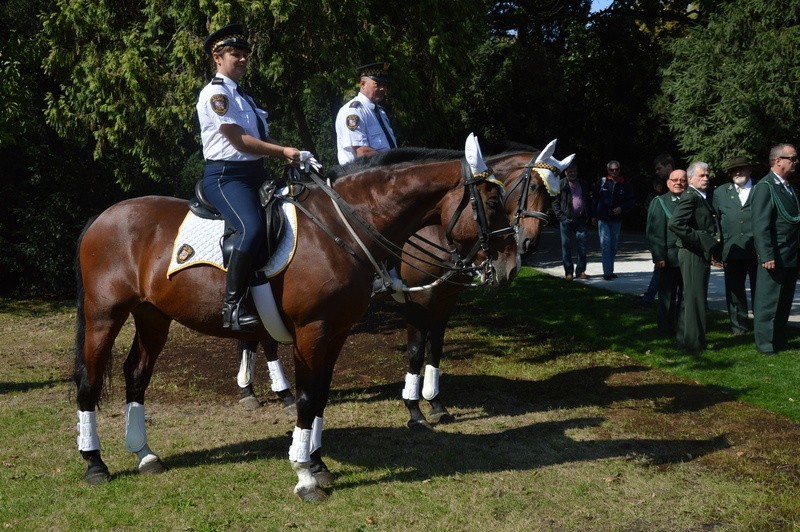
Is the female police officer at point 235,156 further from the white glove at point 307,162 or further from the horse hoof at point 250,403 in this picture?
the horse hoof at point 250,403

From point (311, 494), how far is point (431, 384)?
2.35 m

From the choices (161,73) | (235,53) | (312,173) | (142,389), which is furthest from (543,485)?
(161,73)

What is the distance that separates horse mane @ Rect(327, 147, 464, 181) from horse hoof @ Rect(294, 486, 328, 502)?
2.28 metres

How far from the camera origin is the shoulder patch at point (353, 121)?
7742 mm

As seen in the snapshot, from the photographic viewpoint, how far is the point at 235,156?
20.0 feet

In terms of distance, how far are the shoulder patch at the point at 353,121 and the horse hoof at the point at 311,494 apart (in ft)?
10.9

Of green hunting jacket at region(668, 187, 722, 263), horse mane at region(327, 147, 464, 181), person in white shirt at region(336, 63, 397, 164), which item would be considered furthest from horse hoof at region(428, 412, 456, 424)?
green hunting jacket at region(668, 187, 722, 263)

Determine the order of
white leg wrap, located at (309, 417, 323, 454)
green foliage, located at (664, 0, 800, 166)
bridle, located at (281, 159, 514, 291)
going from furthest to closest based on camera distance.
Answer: green foliage, located at (664, 0, 800, 166) < white leg wrap, located at (309, 417, 323, 454) < bridle, located at (281, 159, 514, 291)

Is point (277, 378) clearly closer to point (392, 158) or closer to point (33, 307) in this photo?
point (392, 158)

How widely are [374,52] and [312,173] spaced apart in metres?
5.90

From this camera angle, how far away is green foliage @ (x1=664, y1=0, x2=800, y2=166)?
15.9m

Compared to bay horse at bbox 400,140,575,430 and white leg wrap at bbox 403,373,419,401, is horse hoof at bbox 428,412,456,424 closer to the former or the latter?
bay horse at bbox 400,140,575,430

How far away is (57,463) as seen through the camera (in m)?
7.05

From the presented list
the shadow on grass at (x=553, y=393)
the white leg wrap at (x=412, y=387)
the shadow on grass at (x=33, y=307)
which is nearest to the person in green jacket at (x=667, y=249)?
the shadow on grass at (x=553, y=393)
